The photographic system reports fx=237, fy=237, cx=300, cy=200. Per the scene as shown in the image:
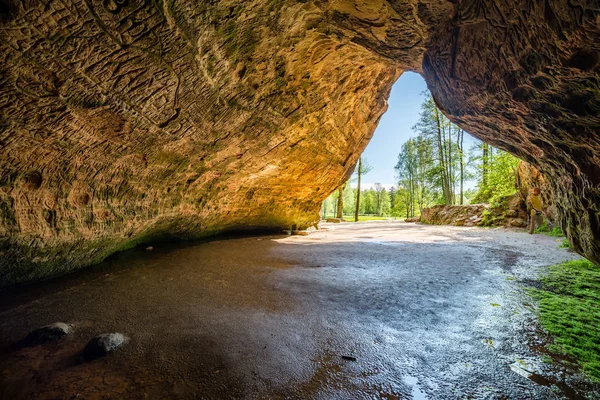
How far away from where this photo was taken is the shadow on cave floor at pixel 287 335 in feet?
6.35

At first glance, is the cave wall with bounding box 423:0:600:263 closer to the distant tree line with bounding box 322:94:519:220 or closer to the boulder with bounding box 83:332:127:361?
the boulder with bounding box 83:332:127:361

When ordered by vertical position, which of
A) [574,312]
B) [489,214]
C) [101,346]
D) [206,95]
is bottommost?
[101,346]

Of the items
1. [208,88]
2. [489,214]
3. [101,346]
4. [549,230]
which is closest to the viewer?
[101,346]

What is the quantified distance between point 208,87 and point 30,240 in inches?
162

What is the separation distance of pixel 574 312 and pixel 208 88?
6.44m

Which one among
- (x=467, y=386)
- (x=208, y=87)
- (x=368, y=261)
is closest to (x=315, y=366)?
(x=467, y=386)

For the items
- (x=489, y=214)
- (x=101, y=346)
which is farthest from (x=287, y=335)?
(x=489, y=214)

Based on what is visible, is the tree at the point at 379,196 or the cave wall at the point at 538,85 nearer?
the cave wall at the point at 538,85

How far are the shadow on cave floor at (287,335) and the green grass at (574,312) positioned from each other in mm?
218

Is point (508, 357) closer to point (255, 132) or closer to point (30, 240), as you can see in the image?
point (255, 132)

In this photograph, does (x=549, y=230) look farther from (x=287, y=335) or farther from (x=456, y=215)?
(x=287, y=335)

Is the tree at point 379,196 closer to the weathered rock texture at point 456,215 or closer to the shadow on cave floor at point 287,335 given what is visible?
the weathered rock texture at point 456,215

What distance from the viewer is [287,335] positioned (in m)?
2.69

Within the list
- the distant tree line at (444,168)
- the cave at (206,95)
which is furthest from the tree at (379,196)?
the cave at (206,95)
